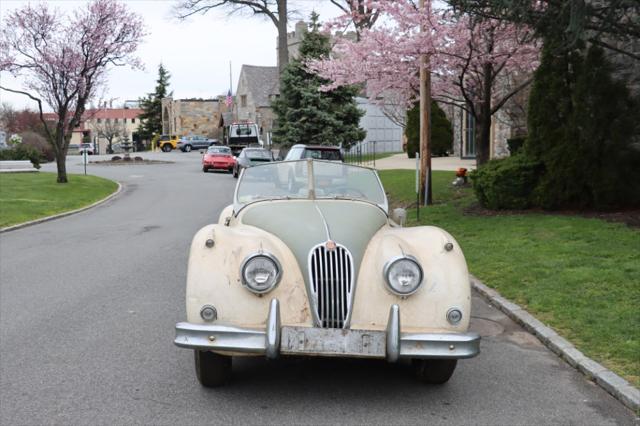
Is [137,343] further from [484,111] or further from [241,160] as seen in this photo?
[241,160]

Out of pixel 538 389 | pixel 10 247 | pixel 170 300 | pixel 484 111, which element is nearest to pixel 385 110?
pixel 484 111

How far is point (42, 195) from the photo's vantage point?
23984 mm

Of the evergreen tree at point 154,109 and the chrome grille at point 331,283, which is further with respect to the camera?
the evergreen tree at point 154,109

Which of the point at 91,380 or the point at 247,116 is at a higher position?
the point at 247,116

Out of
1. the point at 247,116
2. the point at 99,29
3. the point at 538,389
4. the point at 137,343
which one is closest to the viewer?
the point at 538,389

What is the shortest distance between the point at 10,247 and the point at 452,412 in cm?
1096

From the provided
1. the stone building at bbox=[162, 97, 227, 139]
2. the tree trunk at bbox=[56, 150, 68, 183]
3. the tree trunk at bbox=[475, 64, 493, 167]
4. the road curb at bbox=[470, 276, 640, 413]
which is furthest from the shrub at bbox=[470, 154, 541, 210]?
the stone building at bbox=[162, 97, 227, 139]

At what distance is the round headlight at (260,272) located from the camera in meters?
4.77

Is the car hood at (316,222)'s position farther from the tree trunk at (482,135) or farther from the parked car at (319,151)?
the parked car at (319,151)

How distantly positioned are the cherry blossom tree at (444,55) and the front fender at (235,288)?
10626 millimetres

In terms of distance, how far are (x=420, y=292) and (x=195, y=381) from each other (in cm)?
183

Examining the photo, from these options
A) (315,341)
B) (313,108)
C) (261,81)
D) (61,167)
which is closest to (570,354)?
(315,341)

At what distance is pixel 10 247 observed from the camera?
13.4 metres

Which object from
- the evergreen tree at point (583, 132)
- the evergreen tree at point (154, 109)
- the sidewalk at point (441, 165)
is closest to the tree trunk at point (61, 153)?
the sidewalk at point (441, 165)
